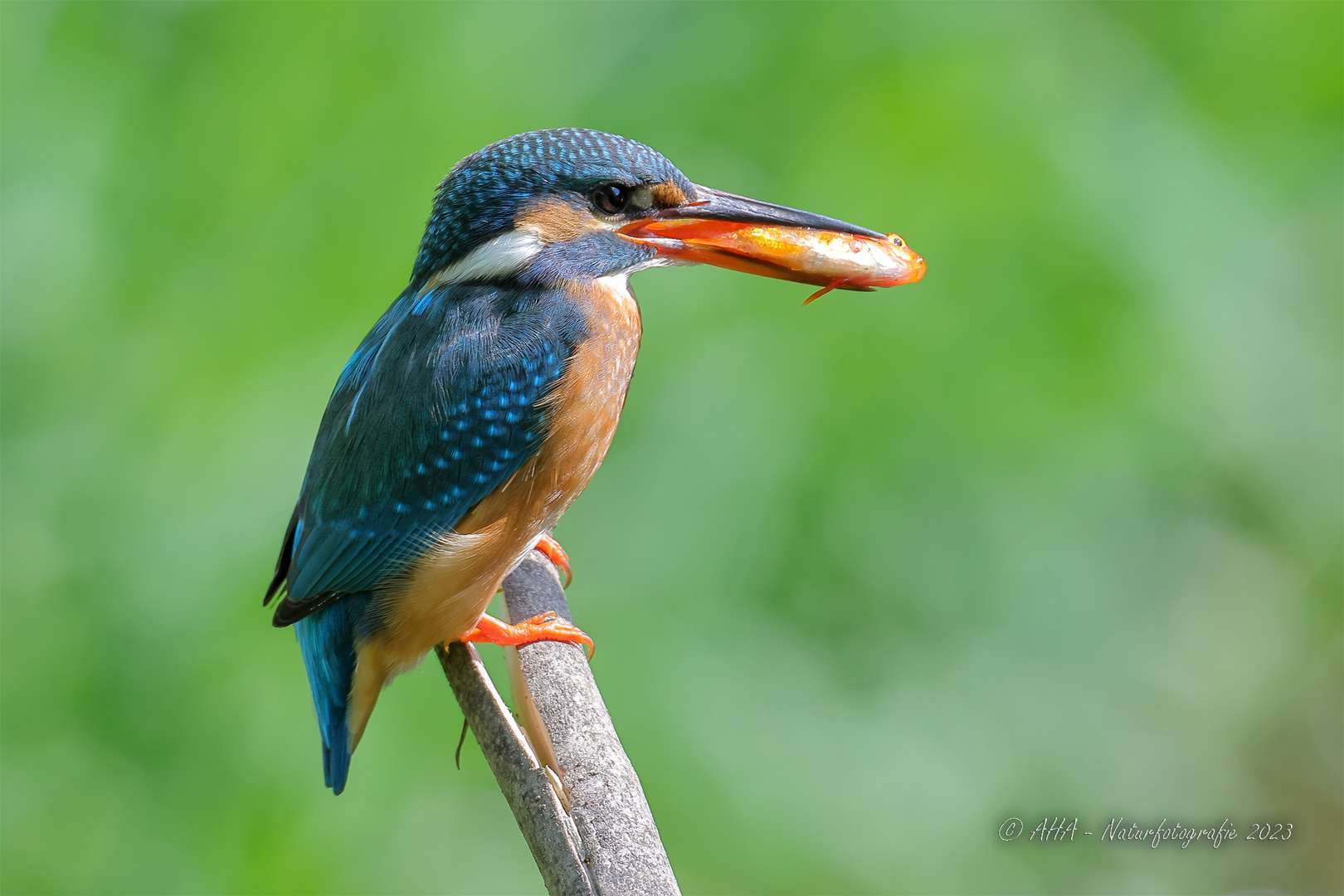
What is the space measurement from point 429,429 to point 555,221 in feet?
1.13

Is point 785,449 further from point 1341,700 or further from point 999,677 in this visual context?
point 1341,700

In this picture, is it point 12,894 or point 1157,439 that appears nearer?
point 12,894

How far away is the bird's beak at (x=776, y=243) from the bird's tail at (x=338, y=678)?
0.69 m

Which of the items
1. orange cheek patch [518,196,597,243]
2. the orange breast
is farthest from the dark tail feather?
orange cheek patch [518,196,597,243]

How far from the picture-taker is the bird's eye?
1.67m

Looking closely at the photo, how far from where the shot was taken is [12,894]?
96.7 inches

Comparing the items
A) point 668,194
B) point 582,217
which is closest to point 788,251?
point 668,194

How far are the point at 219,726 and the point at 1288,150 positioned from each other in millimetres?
3087

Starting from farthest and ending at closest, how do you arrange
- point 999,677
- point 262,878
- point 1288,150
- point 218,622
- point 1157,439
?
1. point 1288,150
2. point 1157,439
3. point 999,677
4. point 218,622
5. point 262,878

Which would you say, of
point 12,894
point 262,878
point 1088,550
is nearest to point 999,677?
point 1088,550

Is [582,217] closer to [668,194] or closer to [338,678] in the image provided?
[668,194]

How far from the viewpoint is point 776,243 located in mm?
1639

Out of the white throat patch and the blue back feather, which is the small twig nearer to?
the blue back feather

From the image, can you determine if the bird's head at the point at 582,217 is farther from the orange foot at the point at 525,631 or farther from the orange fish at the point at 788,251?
the orange foot at the point at 525,631
